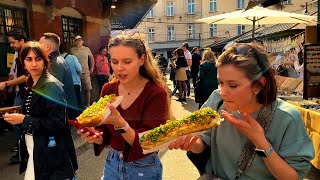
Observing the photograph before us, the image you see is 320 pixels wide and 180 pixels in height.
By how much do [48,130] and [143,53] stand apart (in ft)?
3.87

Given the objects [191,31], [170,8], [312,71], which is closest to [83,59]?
[312,71]

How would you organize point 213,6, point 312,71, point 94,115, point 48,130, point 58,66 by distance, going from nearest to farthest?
1. point 94,115
2. point 48,130
3. point 58,66
4. point 312,71
5. point 213,6

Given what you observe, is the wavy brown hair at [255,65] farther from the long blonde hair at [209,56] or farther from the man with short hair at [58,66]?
the long blonde hair at [209,56]

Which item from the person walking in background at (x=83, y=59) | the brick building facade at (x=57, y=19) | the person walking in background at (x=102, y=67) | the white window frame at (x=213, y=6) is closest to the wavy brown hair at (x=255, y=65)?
the brick building facade at (x=57, y=19)

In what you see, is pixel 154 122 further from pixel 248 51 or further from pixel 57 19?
pixel 57 19

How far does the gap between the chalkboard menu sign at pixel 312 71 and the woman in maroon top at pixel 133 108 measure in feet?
13.7

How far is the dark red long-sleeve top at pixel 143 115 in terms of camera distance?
191cm

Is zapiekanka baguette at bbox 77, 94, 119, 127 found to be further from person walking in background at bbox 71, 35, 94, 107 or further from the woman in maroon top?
person walking in background at bbox 71, 35, 94, 107

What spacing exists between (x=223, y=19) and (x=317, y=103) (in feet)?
14.6

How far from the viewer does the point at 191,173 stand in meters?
4.52

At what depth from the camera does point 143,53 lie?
7.04ft

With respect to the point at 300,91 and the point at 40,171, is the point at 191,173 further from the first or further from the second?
the point at 300,91

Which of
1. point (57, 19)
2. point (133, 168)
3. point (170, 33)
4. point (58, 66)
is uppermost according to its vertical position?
point (170, 33)

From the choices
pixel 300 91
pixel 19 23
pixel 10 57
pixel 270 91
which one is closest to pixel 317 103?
pixel 300 91
